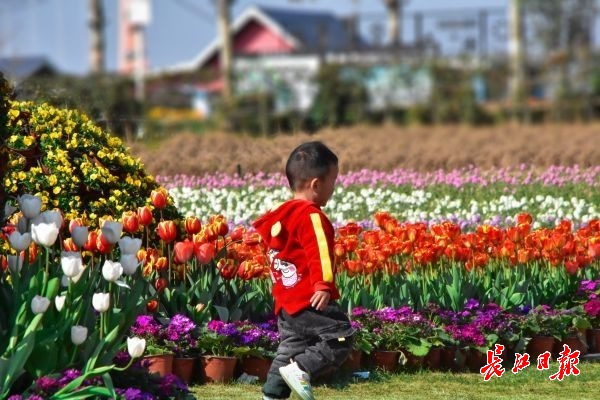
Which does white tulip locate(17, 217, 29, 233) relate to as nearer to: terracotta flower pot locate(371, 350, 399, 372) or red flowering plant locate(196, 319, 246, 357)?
red flowering plant locate(196, 319, 246, 357)

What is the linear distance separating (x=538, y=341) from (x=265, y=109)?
29766 mm

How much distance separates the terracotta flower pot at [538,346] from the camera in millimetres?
7996

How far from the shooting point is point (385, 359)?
7.55 metres

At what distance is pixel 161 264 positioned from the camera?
7465 millimetres

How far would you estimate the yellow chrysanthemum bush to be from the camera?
8.14 meters

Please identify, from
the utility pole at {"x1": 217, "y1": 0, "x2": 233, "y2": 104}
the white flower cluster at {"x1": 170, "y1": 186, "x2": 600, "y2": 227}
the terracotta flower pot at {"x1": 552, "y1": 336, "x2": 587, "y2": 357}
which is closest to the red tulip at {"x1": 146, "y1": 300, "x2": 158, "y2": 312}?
the terracotta flower pot at {"x1": 552, "y1": 336, "x2": 587, "y2": 357}

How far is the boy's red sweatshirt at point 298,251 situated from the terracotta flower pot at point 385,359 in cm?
134

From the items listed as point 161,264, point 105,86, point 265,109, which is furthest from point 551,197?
point 105,86

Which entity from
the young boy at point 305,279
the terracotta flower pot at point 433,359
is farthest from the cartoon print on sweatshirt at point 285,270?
the terracotta flower pot at point 433,359

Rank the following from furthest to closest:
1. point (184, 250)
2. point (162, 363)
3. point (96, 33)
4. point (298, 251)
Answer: point (96, 33) < point (184, 250) < point (162, 363) < point (298, 251)

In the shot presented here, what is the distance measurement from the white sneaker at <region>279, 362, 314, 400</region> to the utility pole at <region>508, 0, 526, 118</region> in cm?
2956

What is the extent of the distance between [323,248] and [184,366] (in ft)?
4.69

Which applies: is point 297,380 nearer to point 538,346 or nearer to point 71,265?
point 71,265

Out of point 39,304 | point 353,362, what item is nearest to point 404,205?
point 353,362
